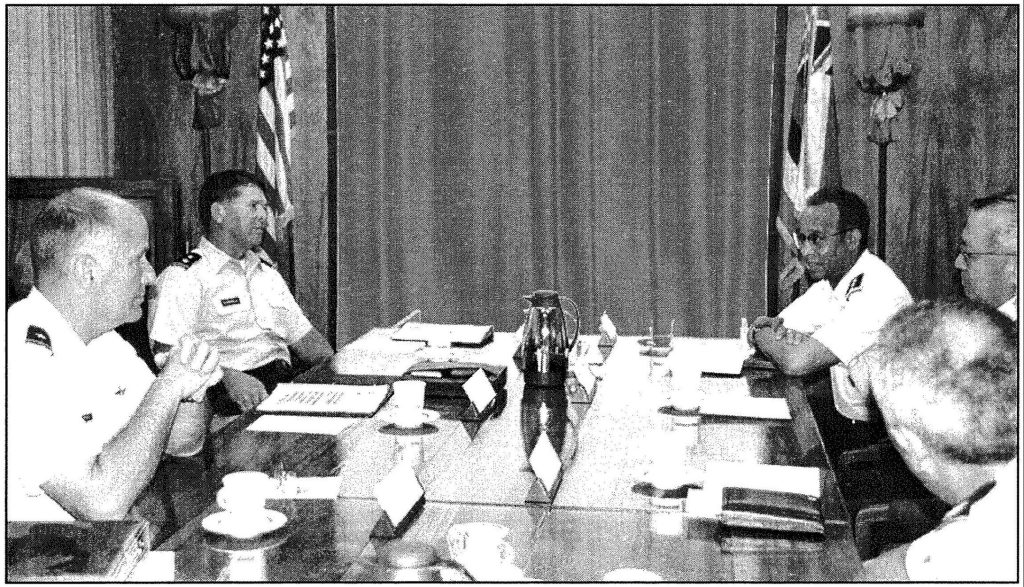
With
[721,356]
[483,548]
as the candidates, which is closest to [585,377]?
[721,356]

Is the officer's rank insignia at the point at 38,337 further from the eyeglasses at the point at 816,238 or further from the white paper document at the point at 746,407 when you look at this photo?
the eyeglasses at the point at 816,238

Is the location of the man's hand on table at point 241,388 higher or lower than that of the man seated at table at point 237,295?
lower

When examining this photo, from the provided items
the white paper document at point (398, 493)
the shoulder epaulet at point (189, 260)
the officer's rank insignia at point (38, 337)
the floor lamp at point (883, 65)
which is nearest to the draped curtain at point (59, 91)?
the shoulder epaulet at point (189, 260)

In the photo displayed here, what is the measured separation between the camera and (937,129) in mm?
5141

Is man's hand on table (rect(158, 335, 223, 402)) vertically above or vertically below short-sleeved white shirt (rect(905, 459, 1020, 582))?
above

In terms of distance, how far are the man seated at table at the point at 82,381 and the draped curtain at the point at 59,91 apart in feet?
8.83

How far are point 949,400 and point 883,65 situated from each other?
3815 mm

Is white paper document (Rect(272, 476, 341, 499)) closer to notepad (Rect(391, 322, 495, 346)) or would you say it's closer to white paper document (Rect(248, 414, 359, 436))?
white paper document (Rect(248, 414, 359, 436))

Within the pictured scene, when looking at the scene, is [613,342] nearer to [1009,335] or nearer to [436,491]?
[436,491]

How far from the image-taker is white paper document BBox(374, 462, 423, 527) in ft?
5.80

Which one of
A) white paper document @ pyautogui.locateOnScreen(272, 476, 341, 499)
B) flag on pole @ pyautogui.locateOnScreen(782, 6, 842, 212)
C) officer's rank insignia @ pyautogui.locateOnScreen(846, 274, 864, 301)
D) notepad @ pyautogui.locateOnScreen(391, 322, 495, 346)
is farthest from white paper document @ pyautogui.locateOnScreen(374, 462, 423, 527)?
flag on pole @ pyautogui.locateOnScreen(782, 6, 842, 212)

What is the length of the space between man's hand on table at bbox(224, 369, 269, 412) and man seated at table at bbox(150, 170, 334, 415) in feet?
1.79

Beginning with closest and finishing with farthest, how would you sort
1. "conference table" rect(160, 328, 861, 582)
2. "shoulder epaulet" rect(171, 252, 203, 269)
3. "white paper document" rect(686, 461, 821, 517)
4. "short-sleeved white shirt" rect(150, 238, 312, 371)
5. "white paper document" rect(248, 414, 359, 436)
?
"conference table" rect(160, 328, 861, 582)
"white paper document" rect(686, 461, 821, 517)
"white paper document" rect(248, 414, 359, 436)
"short-sleeved white shirt" rect(150, 238, 312, 371)
"shoulder epaulet" rect(171, 252, 203, 269)

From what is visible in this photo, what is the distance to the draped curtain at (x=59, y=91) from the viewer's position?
4.73m
